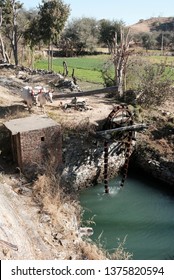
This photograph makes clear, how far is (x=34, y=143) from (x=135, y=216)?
4.65 metres

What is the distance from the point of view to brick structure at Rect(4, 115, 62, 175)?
1201cm

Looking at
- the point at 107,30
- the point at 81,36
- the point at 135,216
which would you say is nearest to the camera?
the point at 135,216

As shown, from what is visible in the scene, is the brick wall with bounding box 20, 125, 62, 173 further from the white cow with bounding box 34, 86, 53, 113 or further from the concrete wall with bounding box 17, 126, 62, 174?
the white cow with bounding box 34, 86, 53, 113

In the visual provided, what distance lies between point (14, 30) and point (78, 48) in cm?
2332

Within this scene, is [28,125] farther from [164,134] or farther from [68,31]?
[68,31]

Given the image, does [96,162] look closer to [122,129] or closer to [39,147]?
[122,129]

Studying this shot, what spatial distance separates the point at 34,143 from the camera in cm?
1220

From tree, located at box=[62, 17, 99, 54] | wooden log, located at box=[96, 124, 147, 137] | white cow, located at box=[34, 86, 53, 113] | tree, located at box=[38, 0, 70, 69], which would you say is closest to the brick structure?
wooden log, located at box=[96, 124, 147, 137]

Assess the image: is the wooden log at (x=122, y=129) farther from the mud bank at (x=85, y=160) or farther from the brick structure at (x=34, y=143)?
the brick structure at (x=34, y=143)

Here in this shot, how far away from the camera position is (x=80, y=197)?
1452 centimetres

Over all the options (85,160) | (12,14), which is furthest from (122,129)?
(12,14)

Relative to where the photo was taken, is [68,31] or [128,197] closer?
[128,197]
